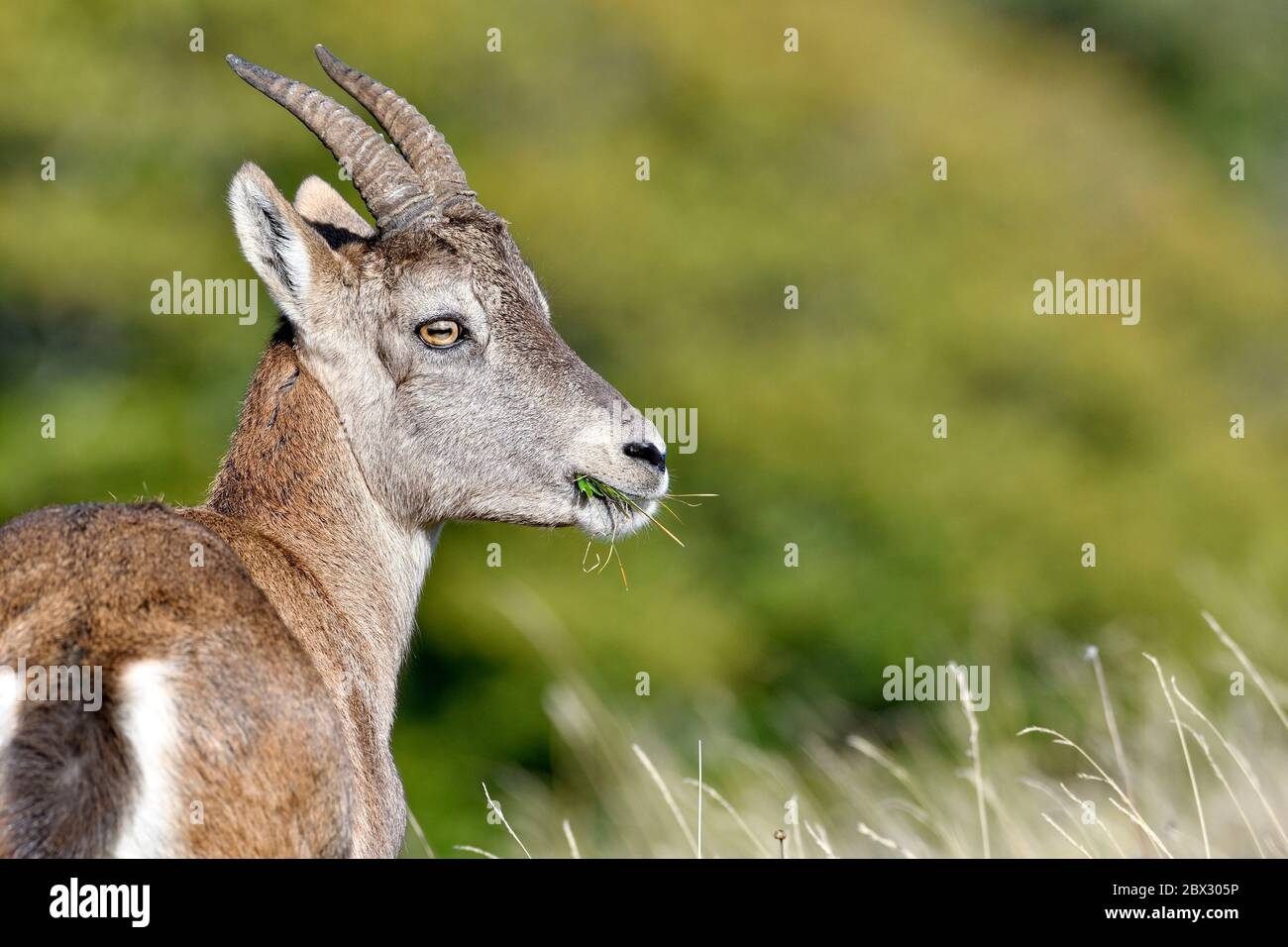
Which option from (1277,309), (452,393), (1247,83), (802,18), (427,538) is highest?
(1247,83)

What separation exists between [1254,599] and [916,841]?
163 inches

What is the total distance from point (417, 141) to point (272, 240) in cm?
93

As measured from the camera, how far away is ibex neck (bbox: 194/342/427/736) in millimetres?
5617

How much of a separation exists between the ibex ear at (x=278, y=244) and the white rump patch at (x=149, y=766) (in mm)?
2379

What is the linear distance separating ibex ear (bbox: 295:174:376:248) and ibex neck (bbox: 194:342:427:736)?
2.46 feet

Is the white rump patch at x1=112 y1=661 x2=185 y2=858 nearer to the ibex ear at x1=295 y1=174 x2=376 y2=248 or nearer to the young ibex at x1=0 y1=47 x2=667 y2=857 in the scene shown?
the young ibex at x1=0 y1=47 x2=667 y2=857

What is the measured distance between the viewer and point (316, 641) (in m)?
5.23

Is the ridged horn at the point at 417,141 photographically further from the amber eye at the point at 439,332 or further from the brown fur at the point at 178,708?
the brown fur at the point at 178,708

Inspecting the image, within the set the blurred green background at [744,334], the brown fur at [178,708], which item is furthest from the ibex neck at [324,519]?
the blurred green background at [744,334]

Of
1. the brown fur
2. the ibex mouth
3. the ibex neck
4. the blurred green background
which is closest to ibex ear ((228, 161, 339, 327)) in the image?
the ibex neck
